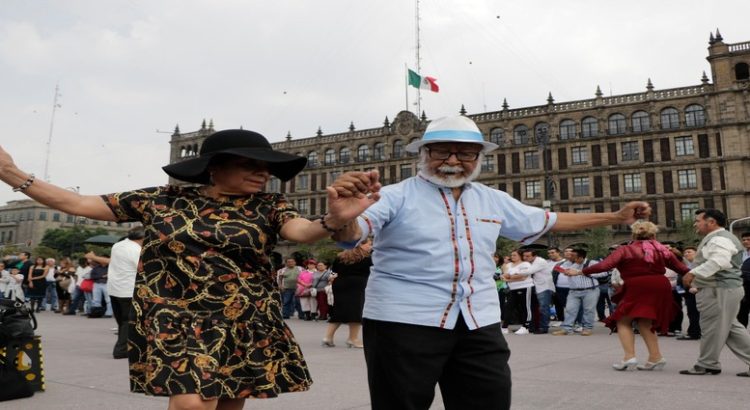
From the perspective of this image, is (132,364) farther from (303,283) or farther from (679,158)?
(679,158)

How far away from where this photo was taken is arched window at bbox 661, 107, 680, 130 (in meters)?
49.8

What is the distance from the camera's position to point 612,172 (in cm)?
5162

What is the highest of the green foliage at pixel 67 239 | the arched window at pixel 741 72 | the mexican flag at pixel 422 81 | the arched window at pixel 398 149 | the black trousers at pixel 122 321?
the arched window at pixel 741 72

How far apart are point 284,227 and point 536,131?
54604 mm

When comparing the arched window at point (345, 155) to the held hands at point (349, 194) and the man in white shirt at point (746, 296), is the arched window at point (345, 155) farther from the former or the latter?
the held hands at point (349, 194)

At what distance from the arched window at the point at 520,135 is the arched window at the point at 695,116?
42.9ft

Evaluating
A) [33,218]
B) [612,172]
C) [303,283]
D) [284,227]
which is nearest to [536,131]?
[612,172]

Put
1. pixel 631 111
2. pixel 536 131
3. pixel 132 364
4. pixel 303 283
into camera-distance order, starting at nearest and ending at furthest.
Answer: pixel 132 364, pixel 303 283, pixel 631 111, pixel 536 131

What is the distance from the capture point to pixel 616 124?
171 ft

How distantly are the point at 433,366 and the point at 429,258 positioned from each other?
0.50m

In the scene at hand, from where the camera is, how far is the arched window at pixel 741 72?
154 ft

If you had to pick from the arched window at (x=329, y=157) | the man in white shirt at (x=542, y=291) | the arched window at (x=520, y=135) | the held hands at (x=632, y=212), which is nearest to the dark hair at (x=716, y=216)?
the held hands at (x=632, y=212)

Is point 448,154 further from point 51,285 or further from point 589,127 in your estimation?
point 589,127

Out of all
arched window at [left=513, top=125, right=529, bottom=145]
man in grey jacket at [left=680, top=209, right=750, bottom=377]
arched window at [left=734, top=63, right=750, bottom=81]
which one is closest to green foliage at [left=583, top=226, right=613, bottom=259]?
arched window at [left=513, top=125, right=529, bottom=145]
